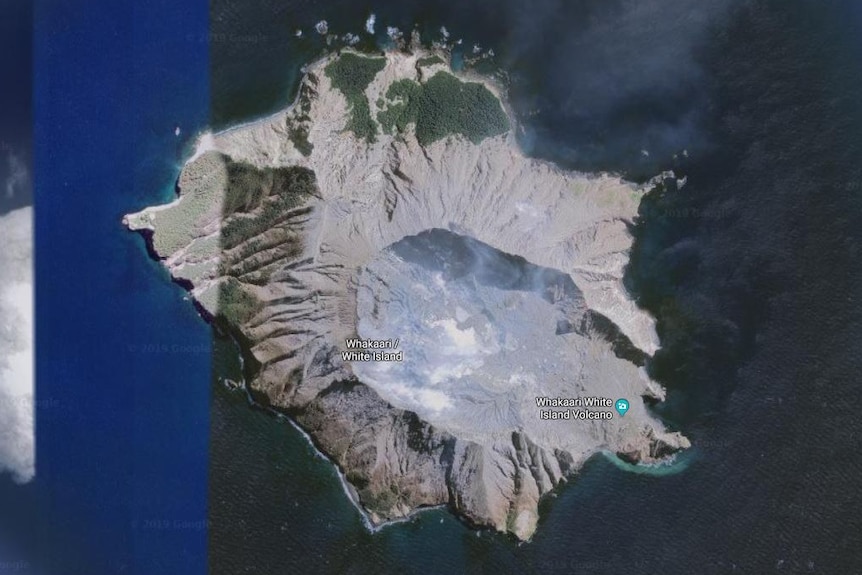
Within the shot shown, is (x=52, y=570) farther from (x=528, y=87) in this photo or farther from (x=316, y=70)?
(x=528, y=87)

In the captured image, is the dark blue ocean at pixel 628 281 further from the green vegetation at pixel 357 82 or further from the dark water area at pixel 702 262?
the green vegetation at pixel 357 82

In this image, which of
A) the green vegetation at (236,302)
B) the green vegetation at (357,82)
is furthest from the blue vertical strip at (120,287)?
the green vegetation at (357,82)

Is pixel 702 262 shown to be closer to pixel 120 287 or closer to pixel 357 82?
pixel 357 82

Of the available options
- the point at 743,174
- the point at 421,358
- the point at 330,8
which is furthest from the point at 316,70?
the point at 743,174

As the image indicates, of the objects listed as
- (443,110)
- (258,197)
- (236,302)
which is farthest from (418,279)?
(236,302)

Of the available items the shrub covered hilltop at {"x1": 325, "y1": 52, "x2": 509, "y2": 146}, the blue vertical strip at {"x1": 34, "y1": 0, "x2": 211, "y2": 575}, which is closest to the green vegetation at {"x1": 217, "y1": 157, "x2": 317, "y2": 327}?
the blue vertical strip at {"x1": 34, "y1": 0, "x2": 211, "y2": 575}
